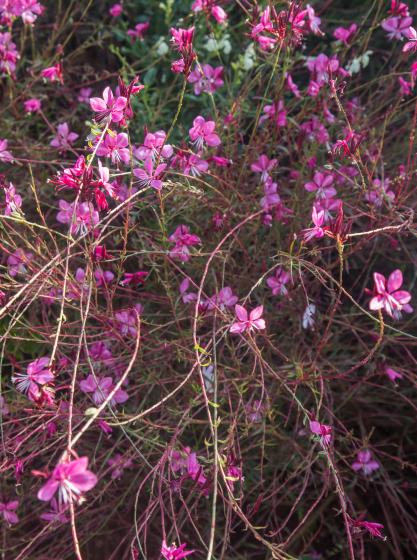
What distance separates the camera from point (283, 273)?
154 centimetres

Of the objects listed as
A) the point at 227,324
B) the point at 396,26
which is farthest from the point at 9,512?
the point at 396,26

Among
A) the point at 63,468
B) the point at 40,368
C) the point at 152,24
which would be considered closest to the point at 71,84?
the point at 152,24

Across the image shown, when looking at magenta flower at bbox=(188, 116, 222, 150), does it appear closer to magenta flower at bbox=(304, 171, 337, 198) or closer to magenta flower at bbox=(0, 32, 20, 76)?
magenta flower at bbox=(304, 171, 337, 198)

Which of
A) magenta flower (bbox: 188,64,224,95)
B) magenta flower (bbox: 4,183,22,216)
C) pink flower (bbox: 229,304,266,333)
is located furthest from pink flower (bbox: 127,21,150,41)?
pink flower (bbox: 229,304,266,333)

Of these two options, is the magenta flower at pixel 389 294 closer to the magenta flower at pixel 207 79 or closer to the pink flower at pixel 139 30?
the magenta flower at pixel 207 79

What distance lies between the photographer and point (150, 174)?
1312mm

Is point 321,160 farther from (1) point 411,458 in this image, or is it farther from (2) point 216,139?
(1) point 411,458

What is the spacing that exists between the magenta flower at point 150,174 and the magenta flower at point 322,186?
42 centimetres

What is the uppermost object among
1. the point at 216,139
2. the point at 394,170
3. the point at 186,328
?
the point at 216,139

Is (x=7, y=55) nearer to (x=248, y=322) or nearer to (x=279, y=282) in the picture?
(x=279, y=282)

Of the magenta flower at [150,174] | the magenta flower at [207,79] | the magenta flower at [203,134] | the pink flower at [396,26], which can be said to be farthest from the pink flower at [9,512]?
the pink flower at [396,26]

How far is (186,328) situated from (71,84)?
3.77 ft

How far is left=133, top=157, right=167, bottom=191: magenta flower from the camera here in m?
1.29

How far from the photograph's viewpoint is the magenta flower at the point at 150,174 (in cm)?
129
